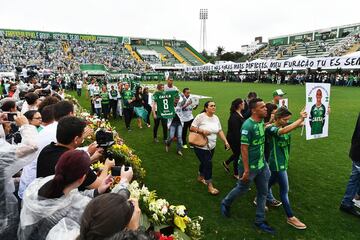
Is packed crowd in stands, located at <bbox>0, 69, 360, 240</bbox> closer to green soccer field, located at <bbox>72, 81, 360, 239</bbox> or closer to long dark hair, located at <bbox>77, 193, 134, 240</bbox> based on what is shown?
long dark hair, located at <bbox>77, 193, 134, 240</bbox>

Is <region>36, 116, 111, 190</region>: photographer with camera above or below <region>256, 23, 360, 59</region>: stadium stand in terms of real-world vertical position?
below

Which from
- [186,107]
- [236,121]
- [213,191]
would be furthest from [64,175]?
[186,107]

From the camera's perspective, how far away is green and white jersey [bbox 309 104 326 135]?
4.66 metres

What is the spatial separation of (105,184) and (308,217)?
354 centimetres

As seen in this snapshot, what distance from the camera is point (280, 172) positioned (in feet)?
14.2

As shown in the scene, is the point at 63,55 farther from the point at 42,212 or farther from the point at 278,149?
the point at 42,212

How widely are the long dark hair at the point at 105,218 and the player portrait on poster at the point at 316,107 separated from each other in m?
3.74

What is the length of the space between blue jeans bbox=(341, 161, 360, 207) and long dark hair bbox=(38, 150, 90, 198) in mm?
4274

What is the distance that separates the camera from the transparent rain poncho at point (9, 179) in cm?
280

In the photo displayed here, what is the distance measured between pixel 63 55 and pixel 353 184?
63738 millimetres

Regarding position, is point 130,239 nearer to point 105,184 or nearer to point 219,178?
point 105,184

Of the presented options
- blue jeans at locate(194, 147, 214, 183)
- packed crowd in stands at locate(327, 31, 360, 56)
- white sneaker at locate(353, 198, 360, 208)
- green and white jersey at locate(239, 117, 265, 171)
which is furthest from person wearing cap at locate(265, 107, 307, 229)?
packed crowd in stands at locate(327, 31, 360, 56)

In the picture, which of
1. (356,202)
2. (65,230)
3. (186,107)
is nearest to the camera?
(65,230)

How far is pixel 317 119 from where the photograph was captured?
4.75m
